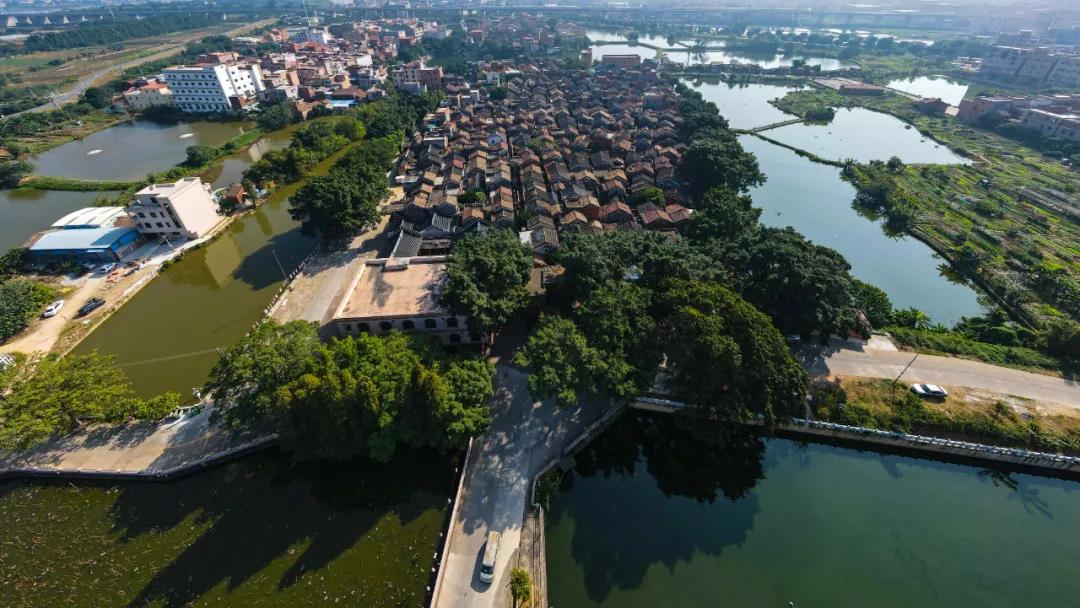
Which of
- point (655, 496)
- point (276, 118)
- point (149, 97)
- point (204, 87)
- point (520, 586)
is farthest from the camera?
point (149, 97)

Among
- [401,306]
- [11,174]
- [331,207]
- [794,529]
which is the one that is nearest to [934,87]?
[794,529]

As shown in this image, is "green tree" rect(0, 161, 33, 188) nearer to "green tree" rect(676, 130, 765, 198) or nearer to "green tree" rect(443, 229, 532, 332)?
"green tree" rect(443, 229, 532, 332)

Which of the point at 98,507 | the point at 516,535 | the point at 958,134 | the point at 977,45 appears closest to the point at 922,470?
the point at 516,535

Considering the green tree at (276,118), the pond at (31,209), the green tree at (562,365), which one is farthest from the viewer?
the green tree at (276,118)

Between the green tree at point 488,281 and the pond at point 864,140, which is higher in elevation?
the green tree at point 488,281

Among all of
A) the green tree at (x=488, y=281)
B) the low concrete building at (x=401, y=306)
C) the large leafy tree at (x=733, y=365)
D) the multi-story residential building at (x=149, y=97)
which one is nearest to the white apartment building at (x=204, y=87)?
the multi-story residential building at (x=149, y=97)

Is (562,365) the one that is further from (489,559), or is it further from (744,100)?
(744,100)

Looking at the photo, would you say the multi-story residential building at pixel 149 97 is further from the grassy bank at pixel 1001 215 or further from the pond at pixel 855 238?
the grassy bank at pixel 1001 215

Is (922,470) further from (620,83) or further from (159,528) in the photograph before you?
(620,83)
